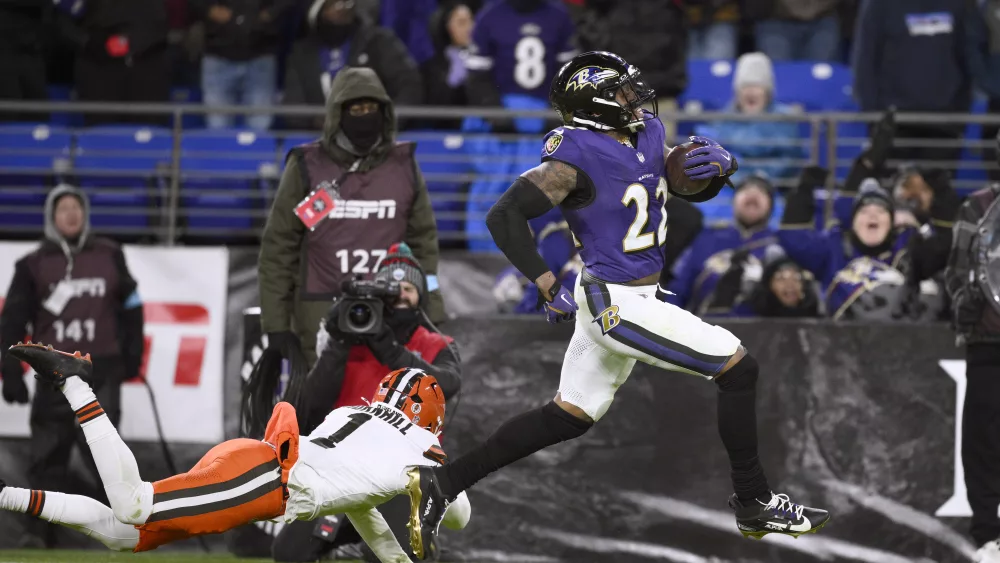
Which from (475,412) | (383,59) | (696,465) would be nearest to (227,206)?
(383,59)

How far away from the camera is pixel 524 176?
18.9ft

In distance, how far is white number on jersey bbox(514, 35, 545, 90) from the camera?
10.1 metres

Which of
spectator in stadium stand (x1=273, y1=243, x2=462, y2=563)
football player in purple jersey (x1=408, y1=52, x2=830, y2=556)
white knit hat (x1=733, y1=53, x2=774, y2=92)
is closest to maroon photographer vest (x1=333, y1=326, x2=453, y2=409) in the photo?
spectator in stadium stand (x1=273, y1=243, x2=462, y2=563)

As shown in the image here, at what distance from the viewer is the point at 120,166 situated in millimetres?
10234

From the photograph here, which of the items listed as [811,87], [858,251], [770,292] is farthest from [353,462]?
[811,87]

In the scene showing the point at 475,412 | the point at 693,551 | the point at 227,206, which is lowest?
the point at 693,551

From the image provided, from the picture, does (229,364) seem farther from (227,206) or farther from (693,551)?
(693,551)

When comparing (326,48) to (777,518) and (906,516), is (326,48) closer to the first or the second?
(906,516)

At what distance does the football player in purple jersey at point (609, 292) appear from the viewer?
18.6 ft

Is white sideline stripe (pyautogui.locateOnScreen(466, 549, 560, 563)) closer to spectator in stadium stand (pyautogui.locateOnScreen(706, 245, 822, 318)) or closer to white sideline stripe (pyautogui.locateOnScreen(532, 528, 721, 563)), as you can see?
white sideline stripe (pyautogui.locateOnScreen(532, 528, 721, 563))

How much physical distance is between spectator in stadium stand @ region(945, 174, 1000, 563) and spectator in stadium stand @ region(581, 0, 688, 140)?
10.8ft

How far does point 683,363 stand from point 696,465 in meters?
2.48

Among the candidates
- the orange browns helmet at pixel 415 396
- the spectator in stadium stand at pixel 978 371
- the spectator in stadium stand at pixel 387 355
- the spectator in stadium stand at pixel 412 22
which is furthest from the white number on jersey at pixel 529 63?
the orange browns helmet at pixel 415 396

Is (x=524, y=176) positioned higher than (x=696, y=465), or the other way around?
(x=524, y=176)
